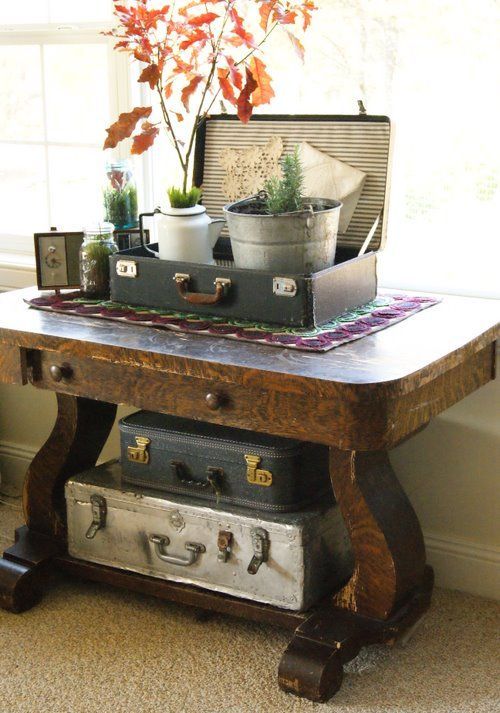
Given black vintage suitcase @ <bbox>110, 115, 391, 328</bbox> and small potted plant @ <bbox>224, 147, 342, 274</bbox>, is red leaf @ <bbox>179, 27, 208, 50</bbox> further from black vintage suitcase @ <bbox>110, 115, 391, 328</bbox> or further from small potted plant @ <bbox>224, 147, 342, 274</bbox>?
small potted plant @ <bbox>224, 147, 342, 274</bbox>

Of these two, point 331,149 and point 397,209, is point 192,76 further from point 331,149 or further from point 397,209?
point 397,209

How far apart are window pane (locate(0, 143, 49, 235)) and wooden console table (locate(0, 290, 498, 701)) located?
2.91ft

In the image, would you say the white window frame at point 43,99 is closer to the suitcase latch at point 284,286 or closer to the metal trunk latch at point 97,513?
the metal trunk latch at point 97,513

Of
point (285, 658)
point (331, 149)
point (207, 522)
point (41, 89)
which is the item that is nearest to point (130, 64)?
point (41, 89)

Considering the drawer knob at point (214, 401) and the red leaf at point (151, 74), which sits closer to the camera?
the drawer knob at point (214, 401)

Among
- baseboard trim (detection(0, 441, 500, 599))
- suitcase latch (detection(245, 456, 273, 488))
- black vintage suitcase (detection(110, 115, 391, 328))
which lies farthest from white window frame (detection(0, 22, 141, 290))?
baseboard trim (detection(0, 441, 500, 599))

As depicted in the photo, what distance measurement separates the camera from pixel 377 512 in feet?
7.37

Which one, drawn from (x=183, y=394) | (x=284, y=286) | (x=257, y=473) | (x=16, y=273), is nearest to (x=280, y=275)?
(x=284, y=286)

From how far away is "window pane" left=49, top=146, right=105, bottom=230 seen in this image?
129 inches

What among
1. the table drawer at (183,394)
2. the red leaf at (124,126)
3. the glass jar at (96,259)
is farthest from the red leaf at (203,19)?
the table drawer at (183,394)

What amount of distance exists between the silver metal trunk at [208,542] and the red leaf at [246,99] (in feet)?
3.24

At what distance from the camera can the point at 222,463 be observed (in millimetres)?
2416

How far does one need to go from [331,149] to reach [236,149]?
0.95 feet

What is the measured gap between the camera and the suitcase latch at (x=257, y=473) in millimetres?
2346
